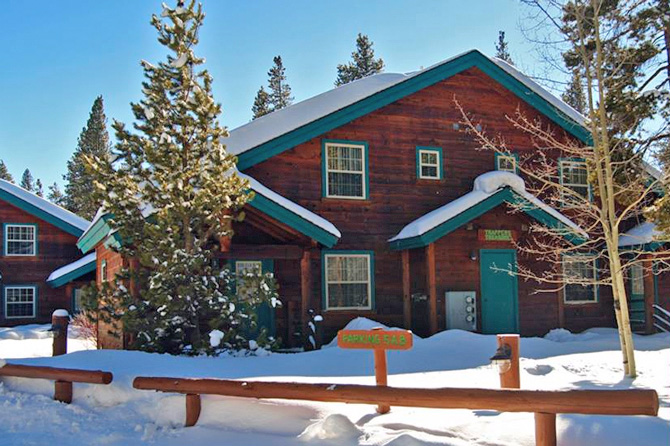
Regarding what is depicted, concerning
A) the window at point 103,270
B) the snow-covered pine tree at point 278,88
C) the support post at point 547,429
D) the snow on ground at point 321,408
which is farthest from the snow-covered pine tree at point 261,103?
the support post at point 547,429

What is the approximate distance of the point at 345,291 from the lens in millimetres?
16250

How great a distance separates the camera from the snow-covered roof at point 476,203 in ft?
51.0

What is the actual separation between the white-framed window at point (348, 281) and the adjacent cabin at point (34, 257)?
43.9 feet

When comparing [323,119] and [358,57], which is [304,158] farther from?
[358,57]

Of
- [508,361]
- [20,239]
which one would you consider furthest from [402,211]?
[20,239]

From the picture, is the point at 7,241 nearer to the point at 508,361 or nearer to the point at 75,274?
the point at 75,274

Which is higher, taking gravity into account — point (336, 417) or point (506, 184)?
point (506, 184)

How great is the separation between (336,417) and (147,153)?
6.89 meters

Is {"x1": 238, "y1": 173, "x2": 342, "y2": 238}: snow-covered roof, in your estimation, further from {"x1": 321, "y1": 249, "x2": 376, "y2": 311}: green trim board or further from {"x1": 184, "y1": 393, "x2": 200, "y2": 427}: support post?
{"x1": 184, "y1": 393, "x2": 200, "y2": 427}: support post

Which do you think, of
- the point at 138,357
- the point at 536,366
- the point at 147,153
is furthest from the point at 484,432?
the point at 147,153

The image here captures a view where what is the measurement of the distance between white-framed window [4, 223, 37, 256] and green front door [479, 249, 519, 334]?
62.5 feet

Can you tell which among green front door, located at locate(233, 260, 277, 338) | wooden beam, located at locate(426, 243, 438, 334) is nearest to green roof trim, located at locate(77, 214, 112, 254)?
green front door, located at locate(233, 260, 277, 338)

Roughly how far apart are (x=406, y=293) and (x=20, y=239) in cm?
1794

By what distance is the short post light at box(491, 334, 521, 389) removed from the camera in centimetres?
704
